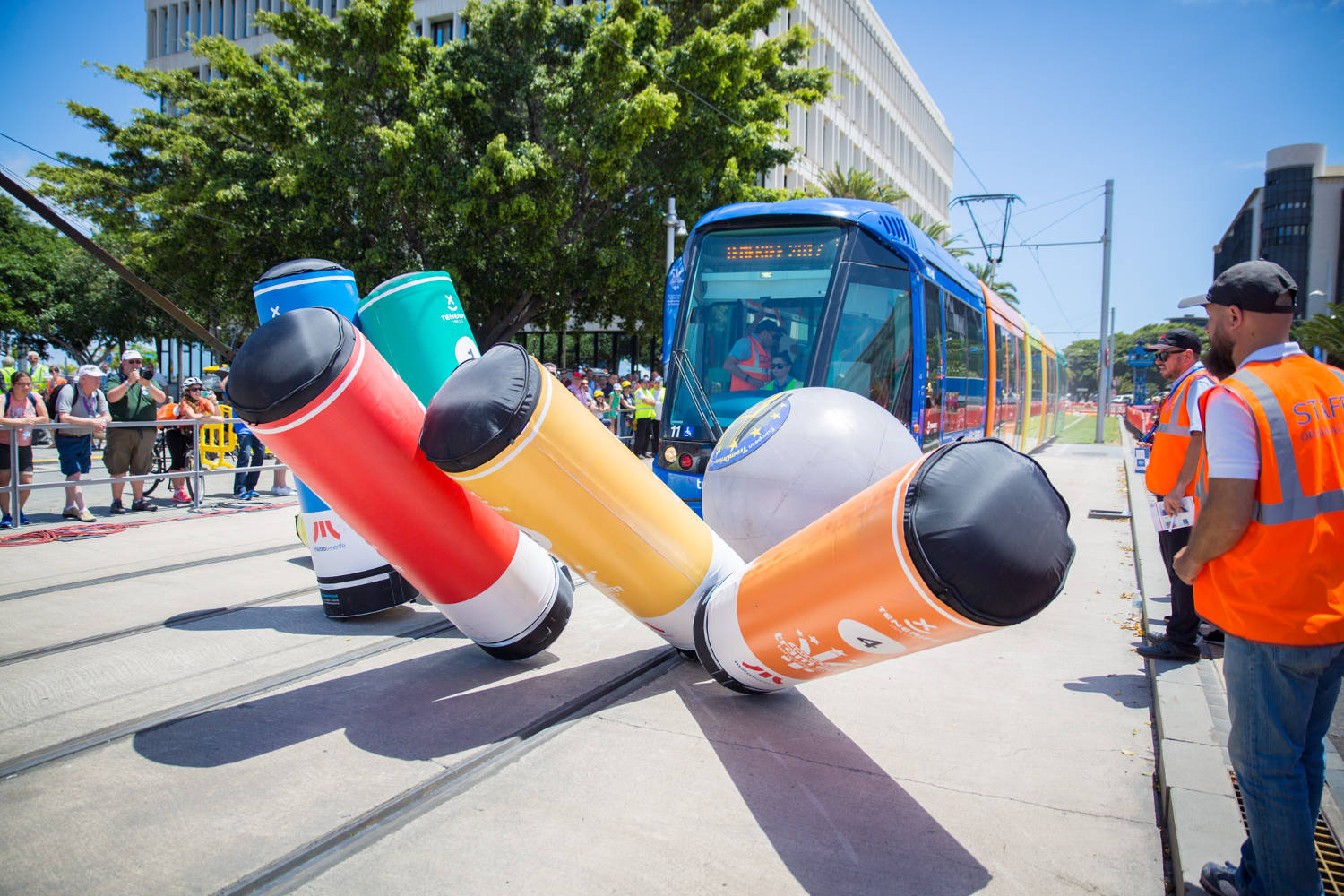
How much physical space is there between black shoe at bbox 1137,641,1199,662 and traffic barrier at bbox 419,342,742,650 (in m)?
2.83

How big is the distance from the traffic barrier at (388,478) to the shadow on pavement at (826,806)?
123cm

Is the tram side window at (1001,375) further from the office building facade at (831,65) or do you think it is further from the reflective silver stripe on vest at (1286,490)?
the office building facade at (831,65)

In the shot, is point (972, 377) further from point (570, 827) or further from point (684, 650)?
point (570, 827)

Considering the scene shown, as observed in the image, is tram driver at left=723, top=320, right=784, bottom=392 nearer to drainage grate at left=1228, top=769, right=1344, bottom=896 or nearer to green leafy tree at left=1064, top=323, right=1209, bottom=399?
drainage grate at left=1228, top=769, right=1344, bottom=896

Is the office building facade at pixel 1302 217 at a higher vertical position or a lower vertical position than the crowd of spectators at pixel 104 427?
higher

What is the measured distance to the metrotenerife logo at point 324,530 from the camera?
6.18 m

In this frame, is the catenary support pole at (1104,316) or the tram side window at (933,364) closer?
the tram side window at (933,364)

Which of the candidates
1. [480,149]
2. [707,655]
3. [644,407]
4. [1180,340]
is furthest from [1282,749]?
[480,149]

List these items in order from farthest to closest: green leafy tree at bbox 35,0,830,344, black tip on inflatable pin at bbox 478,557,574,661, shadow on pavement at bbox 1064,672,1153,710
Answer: green leafy tree at bbox 35,0,830,344 → black tip on inflatable pin at bbox 478,557,574,661 → shadow on pavement at bbox 1064,672,1153,710

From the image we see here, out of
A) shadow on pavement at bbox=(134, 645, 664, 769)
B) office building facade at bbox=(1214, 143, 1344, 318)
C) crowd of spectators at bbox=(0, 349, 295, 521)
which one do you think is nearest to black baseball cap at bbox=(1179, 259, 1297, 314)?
shadow on pavement at bbox=(134, 645, 664, 769)

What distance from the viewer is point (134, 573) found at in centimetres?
773

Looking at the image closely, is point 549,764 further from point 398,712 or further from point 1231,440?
point 1231,440

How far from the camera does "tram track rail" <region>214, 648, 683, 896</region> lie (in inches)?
118

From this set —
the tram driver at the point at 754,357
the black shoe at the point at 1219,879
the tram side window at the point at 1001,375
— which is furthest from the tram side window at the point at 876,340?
the tram side window at the point at 1001,375
